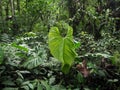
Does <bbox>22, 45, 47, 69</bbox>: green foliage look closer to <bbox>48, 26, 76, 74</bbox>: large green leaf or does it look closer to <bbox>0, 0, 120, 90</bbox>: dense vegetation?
<bbox>0, 0, 120, 90</bbox>: dense vegetation

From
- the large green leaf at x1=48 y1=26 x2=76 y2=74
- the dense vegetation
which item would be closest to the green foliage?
the dense vegetation

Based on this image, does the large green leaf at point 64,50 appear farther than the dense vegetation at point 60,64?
Yes

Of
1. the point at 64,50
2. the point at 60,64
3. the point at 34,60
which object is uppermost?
the point at 64,50

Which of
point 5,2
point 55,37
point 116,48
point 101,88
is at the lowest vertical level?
point 101,88

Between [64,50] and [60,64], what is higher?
[64,50]

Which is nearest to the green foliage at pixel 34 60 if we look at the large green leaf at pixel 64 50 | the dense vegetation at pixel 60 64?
the dense vegetation at pixel 60 64

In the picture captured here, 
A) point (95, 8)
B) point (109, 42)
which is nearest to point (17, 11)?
point (95, 8)

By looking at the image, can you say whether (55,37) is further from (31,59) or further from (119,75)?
(119,75)

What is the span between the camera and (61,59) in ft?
10.5

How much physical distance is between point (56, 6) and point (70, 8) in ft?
1.45

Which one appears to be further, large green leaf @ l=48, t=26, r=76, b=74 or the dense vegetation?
large green leaf @ l=48, t=26, r=76, b=74

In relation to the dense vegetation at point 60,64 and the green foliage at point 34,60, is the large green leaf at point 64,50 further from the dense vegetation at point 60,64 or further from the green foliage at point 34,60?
the green foliage at point 34,60

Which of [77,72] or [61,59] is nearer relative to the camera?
[61,59]

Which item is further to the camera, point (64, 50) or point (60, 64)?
point (60, 64)
